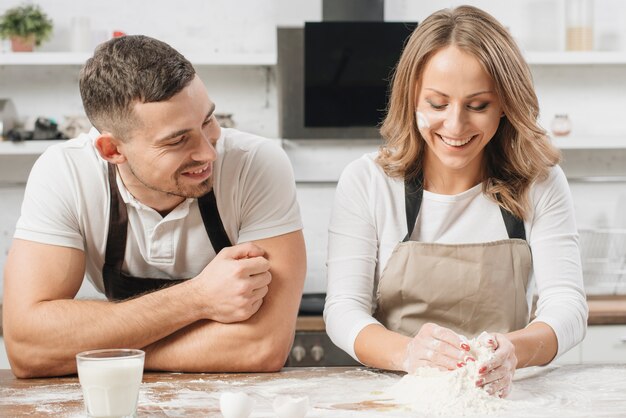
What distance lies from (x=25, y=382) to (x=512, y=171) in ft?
3.67

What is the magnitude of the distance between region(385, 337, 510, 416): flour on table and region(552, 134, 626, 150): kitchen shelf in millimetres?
2307

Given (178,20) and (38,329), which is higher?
(178,20)

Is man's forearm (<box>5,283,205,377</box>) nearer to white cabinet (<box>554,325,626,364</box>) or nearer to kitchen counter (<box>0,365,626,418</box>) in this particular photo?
kitchen counter (<box>0,365,626,418</box>)

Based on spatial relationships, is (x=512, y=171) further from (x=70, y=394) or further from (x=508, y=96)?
(x=70, y=394)

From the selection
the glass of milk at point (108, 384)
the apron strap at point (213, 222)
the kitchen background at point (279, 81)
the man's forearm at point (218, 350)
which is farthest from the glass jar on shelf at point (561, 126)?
the glass of milk at point (108, 384)

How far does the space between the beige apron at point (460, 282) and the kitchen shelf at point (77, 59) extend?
190cm

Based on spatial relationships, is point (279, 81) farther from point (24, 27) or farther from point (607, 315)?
point (607, 315)

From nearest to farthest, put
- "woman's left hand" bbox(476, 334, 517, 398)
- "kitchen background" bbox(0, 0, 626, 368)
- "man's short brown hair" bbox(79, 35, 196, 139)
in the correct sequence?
"woman's left hand" bbox(476, 334, 517, 398), "man's short brown hair" bbox(79, 35, 196, 139), "kitchen background" bbox(0, 0, 626, 368)

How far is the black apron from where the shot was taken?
6.08 feet

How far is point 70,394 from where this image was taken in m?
1.56

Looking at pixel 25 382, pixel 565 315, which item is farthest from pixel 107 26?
pixel 565 315

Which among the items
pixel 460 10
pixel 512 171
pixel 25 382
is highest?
pixel 460 10

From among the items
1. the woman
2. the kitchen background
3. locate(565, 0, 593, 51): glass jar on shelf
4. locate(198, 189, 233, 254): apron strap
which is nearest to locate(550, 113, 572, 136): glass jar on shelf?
the kitchen background

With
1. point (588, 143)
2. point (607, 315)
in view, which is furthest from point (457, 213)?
point (588, 143)
